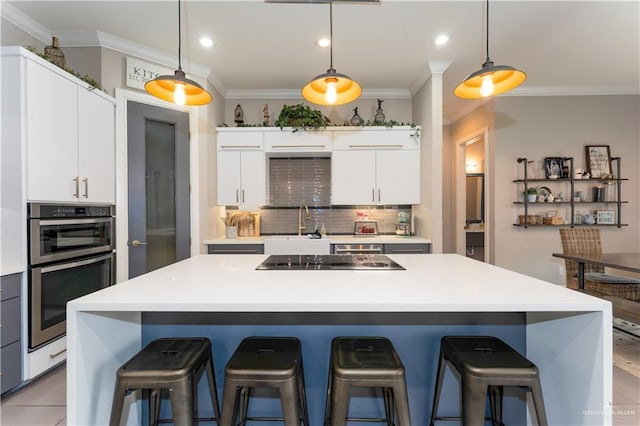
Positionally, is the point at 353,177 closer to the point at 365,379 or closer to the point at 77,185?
the point at 77,185

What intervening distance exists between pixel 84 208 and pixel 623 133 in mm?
6440

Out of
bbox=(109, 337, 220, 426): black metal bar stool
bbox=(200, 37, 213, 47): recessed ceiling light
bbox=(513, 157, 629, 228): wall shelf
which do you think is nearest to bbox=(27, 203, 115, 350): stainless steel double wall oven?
bbox=(109, 337, 220, 426): black metal bar stool

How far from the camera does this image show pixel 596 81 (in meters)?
3.96

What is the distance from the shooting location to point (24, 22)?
8.61 feet

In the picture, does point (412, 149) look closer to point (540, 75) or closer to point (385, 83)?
point (385, 83)

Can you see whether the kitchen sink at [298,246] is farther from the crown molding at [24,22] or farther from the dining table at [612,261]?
the crown molding at [24,22]

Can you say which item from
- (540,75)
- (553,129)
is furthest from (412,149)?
(553,129)

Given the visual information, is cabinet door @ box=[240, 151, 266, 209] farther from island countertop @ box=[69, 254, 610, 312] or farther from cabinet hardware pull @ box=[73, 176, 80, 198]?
island countertop @ box=[69, 254, 610, 312]

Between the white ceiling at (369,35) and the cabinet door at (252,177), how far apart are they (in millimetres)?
965

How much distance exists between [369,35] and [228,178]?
2211mm

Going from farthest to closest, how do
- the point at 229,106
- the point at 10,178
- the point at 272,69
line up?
the point at 229,106 → the point at 272,69 → the point at 10,178

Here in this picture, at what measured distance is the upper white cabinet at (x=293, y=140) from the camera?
3734mm

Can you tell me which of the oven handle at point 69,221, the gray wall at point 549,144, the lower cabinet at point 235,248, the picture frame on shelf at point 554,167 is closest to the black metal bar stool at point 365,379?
the oven handle at point 69,221

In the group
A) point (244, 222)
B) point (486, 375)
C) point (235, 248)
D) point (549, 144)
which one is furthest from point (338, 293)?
point (549, 144)
